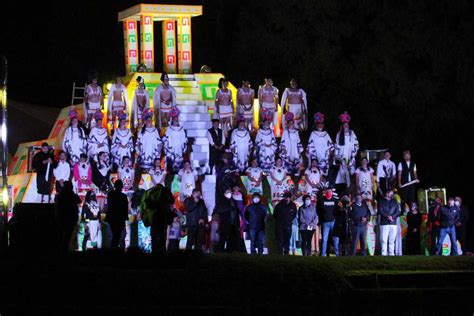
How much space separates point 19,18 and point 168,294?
32.5 meters

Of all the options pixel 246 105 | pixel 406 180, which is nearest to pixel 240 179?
pixel 246 105

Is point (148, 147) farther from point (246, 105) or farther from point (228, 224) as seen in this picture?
point (228, 224)

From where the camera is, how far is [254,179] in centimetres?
3309

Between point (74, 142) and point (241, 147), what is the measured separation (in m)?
4.04

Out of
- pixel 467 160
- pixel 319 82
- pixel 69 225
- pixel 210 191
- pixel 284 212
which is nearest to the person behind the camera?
pixel 69 225

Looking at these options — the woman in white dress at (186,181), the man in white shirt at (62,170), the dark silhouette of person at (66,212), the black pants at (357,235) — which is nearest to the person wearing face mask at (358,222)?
the black pants at (357,235)

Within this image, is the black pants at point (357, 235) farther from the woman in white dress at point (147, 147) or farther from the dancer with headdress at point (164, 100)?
the dancer with headdress at point (164, 100)

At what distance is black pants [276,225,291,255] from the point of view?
101 feet

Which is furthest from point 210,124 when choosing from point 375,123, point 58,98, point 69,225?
point 58,98

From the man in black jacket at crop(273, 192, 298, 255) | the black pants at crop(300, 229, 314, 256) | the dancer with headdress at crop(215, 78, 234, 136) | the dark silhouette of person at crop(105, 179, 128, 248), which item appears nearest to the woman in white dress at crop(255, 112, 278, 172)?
the dancer with headdress at crop(215, 78, 234, 136)

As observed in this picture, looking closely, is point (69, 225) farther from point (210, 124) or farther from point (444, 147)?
point (444, 147)

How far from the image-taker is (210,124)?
120 ft

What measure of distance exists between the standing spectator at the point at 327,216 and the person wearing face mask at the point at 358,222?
1.37 feet

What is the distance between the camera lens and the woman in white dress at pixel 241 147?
111 feet
